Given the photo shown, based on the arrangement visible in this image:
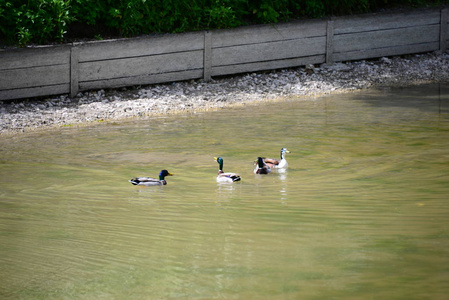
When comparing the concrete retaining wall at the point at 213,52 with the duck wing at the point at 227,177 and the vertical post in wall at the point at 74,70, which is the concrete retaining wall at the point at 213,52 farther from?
the duck wing at the point at 227,177

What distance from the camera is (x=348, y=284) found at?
6.19 meters

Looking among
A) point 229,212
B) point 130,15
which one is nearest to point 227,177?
point 229,212

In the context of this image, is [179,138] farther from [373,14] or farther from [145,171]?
[373,14]

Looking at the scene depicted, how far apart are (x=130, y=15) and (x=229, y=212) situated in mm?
8208

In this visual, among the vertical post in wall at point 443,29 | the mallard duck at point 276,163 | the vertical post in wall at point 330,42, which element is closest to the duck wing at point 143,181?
the mallard duck at point 276,163

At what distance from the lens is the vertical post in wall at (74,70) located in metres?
13.9

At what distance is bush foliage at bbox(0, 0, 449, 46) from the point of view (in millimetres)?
14133

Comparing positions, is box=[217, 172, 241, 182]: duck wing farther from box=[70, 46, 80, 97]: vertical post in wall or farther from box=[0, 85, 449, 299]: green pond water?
box=[70, 46, 80, 97]: vertical post in wall

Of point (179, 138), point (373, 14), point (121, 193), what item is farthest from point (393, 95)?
point (121, 193)

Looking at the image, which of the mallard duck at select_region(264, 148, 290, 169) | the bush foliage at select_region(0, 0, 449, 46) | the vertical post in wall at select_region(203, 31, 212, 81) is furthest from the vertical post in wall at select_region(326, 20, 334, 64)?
the mallard duck at select_region(264, 148, 290, 169)

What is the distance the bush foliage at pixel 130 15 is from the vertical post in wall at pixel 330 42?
1.12 meters

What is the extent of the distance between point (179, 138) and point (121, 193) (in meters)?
3.17

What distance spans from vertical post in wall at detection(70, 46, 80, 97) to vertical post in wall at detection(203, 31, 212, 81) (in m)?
2.97

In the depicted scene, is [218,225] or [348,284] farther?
[218,225]
